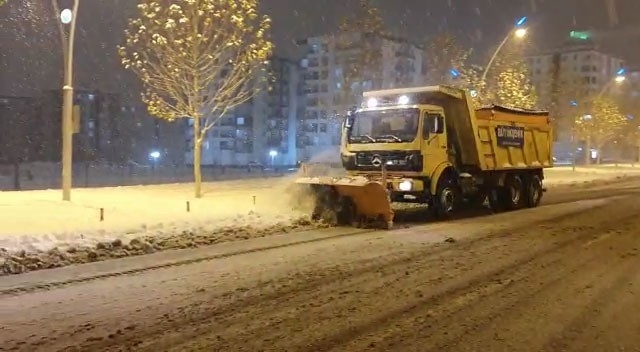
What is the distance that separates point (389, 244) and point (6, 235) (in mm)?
7104

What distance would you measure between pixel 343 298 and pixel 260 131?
10540cm

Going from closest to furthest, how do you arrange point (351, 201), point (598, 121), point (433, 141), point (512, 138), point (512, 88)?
point (351, 201) → point (433, 141) → point (512, 138) → point (512, 88) → point (598, 121)

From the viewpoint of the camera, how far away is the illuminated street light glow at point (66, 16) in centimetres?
1878

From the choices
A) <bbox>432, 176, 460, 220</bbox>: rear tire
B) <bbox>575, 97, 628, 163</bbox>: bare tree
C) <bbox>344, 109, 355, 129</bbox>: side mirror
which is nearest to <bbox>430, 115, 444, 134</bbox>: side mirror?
<bbox>432, 176, 460, 220</bbox>: rear tire

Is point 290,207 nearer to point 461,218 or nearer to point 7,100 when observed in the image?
point 461,218

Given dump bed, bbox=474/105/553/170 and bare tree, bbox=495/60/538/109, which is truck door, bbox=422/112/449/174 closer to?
dump bed, bbox=474/105/553/170

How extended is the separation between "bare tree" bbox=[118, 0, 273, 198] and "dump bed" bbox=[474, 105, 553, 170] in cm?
731

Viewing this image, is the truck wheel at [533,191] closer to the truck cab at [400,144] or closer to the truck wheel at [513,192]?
the truck wheel at [513,192]

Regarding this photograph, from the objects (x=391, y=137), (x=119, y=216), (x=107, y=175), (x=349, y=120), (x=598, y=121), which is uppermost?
(x=598, y=121)

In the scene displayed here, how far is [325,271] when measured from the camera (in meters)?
10.2

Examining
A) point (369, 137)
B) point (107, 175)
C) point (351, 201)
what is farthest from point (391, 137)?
point (107, 175)

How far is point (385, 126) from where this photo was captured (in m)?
17.1

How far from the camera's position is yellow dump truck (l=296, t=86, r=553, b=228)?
1639cm

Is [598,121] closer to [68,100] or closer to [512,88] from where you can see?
[512,88]
